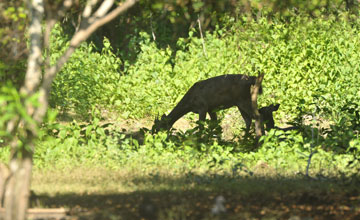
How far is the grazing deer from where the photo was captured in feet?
42.4

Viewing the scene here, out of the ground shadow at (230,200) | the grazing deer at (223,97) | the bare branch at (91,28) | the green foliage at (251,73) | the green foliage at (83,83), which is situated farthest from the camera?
the green foliage at (83,83)

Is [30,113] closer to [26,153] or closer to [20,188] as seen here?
[26,153]

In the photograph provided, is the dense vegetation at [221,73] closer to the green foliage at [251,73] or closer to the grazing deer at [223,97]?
the green foliage at [251,73]

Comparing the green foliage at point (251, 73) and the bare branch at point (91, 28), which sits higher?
the green foliage at point (251, 73)

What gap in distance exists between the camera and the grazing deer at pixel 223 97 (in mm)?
12938

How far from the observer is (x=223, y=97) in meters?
13.1

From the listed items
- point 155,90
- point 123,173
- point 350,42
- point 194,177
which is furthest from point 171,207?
point 350,42

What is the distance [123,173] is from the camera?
9797 mm

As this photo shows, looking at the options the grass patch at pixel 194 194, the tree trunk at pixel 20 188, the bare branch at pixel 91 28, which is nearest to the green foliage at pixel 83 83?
the grass patch at pixel 194 194

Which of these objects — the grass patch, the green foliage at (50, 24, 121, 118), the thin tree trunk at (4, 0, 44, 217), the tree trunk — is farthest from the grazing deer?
the tree trunk

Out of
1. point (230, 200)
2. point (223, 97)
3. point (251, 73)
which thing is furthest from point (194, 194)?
point (251, 73)

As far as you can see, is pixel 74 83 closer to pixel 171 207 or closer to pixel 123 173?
pixel 123 173

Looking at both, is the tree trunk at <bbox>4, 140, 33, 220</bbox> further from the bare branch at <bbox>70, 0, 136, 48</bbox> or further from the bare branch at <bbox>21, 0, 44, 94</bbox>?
the bare branch at <bbox>70, 0, 136, 48</bbox>

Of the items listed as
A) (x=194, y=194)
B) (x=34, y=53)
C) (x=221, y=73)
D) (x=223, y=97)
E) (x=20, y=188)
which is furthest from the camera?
(x=221, y=73)
